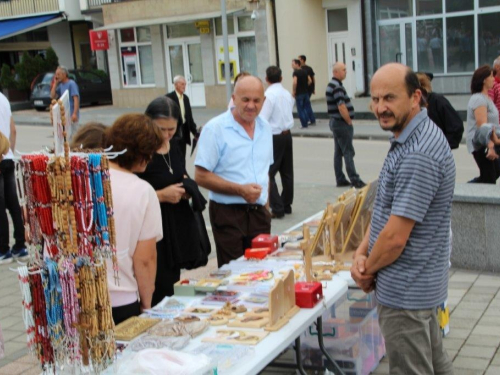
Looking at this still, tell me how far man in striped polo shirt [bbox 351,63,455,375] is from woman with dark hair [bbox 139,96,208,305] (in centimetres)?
150

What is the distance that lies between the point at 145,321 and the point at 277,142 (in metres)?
5.74

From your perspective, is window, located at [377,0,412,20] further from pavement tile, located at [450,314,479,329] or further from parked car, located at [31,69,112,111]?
pavement tile, located at [450,314,479,329]

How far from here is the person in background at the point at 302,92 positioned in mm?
18266

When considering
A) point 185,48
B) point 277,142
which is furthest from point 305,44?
point 277,142

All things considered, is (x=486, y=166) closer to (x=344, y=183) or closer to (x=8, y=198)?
(x=344, y=183)

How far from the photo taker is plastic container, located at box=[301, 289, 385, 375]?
15.0 feet

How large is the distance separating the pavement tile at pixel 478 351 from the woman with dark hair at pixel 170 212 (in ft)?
6.25

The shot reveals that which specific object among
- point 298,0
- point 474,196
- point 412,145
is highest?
point 298,0

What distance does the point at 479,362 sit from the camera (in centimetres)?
476

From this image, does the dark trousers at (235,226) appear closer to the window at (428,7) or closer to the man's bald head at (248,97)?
the man's bald head at (248,97)

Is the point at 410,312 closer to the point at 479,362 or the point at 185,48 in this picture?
the point at 479,362

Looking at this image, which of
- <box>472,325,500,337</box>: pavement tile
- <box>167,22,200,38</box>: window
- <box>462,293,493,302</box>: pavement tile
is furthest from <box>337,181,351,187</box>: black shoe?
<box>167,22,200,38</box>: window

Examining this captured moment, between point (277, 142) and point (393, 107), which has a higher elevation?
point (393, 107)

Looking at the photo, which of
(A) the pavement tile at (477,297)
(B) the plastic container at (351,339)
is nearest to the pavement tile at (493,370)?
(B) the plastic container at (351,339)
